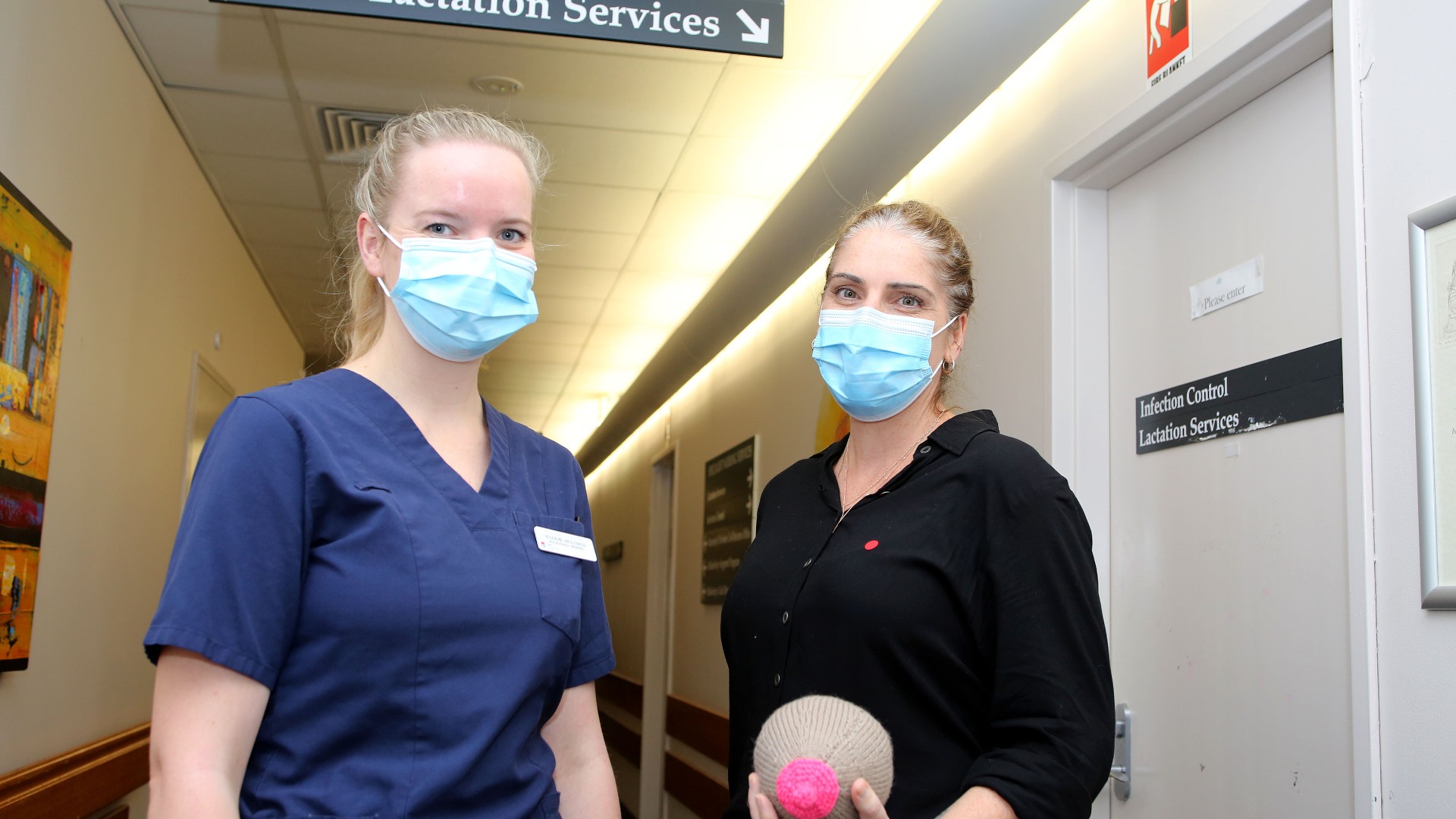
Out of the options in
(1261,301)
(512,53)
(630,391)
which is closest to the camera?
(1261,301)

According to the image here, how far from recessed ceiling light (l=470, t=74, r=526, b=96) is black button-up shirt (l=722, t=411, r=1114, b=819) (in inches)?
119

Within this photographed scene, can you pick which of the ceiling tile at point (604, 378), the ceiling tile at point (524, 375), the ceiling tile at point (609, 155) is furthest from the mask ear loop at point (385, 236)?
the ceiling tile at point (604, 378)

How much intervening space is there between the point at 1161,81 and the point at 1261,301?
56 centimetres

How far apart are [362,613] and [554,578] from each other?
0.84 feet

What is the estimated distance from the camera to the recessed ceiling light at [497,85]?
4168mm

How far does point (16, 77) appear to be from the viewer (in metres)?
2.90

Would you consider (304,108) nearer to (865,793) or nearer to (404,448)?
(404,448)

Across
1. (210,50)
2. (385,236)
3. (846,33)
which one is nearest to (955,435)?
(385,236)

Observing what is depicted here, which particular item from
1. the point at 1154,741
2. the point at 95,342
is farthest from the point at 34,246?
the point at 1154,741

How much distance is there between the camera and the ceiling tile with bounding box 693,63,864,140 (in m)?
4.07

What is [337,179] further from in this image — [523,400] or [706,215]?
[523,400]

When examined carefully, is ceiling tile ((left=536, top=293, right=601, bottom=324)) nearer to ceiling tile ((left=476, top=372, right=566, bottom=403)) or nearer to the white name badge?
ceiling tile ((left=476, top=372, right=566, bottom=403))

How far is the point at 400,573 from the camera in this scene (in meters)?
1.21

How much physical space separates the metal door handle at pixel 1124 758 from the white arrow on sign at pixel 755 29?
179 centimetres
